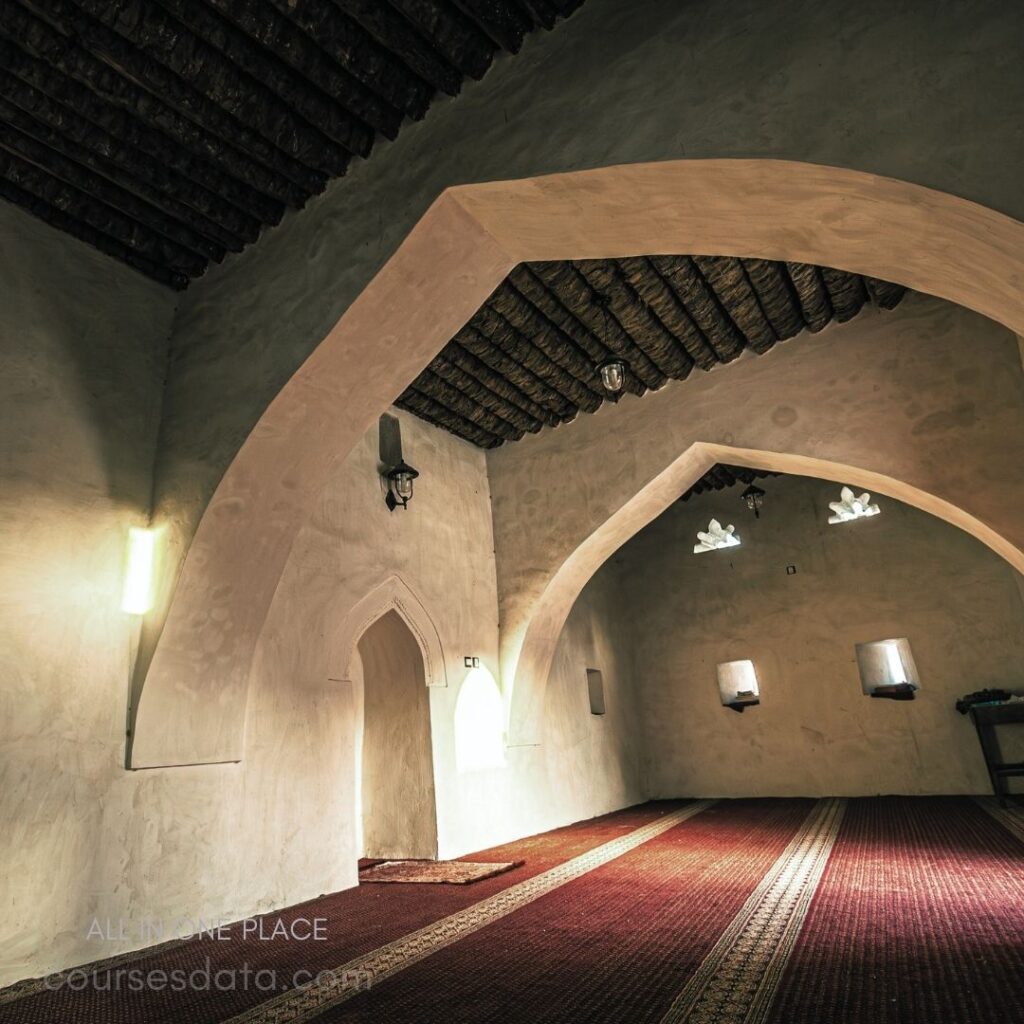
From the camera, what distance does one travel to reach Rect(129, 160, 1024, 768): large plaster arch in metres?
2.77

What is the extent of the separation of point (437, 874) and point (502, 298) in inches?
186

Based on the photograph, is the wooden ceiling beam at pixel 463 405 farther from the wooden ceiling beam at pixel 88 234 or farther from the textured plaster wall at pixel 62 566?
the textured plaster wall at pixel 62 566

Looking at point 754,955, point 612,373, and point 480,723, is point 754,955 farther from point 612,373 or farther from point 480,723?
point 480,723

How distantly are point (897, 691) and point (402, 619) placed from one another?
687 cm

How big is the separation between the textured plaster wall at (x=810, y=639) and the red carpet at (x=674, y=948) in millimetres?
3551

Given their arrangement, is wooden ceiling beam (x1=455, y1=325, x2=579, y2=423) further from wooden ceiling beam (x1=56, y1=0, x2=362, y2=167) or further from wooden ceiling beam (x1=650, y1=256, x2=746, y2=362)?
wooden ceiling beam (x1=56, y1=0, x2=362, y2=167)

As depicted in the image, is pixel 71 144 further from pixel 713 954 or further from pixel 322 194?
pixel 713 954

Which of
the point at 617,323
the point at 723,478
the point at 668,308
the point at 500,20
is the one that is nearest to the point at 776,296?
the point at 668,308

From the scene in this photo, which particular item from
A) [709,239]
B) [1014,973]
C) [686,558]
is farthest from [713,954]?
[686,558]

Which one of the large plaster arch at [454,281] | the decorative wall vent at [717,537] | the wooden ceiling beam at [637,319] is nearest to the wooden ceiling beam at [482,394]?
the wooden ceiling beam at [637,319]

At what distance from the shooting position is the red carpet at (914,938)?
8.15 feet

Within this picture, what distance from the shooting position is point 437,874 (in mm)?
5691

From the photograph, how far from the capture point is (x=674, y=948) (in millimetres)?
3352

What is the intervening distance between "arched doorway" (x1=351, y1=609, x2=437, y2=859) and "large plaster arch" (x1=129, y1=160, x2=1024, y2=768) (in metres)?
2.19
